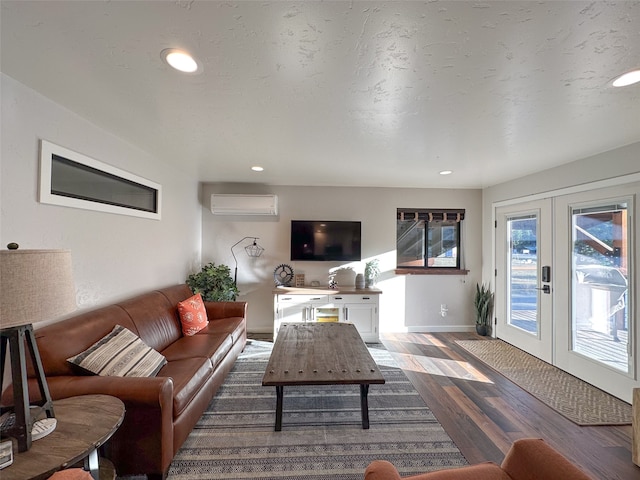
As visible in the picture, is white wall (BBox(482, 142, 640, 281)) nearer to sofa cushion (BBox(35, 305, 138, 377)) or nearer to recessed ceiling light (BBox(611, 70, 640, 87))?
recessed ceiling light (BBox(611, 70, 640, 87))

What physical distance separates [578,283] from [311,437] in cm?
312

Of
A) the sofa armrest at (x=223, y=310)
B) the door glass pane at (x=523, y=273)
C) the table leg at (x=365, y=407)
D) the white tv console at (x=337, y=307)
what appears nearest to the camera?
the table leg at (x=365, y=407)

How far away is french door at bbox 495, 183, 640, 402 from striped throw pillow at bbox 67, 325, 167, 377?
3.96 metres

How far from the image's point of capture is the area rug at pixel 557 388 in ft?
7.37

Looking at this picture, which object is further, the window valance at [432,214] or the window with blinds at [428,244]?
the window with blinds at [428,244]

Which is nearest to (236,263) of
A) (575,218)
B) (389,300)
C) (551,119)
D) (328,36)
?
(389,300)

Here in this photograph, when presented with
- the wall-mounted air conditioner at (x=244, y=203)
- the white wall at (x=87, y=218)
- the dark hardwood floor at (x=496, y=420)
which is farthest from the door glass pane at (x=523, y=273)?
the white wall at (x=87, y=218)

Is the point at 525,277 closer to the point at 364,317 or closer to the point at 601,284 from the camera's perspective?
the point at 601,284

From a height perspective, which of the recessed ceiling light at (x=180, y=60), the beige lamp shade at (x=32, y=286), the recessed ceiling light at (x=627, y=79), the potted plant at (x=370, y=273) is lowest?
the potted plant at (x=370, y=273)

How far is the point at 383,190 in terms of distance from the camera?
4469 millimetres

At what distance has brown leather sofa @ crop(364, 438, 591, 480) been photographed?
3.21 feet

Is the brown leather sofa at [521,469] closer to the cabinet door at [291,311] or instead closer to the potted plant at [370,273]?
the cabinet door at [291,311]

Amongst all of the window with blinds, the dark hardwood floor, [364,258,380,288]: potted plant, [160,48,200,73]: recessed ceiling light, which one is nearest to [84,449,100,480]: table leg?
[160,48,200,73]: recessed ceiling light

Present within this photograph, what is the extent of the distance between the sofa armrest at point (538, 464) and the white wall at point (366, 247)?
10.9ft
